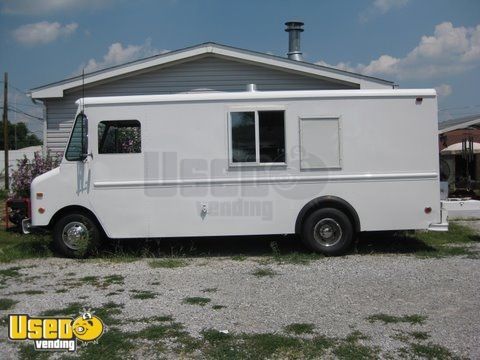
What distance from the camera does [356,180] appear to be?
8.49 metres

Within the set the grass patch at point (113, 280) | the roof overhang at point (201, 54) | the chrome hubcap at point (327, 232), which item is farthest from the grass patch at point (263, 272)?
the roof overhang at point (201, 54)

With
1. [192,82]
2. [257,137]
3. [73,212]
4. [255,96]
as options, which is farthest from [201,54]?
[73,212]

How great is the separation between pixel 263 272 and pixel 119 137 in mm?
3182

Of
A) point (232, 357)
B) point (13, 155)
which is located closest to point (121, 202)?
point (232, 357)

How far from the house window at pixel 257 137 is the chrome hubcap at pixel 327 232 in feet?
3.96

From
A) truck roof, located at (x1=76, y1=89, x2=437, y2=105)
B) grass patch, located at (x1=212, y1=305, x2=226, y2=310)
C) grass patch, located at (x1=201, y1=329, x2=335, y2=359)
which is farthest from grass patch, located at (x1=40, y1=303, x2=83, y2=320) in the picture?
truck roof, located at (x1=76, y1=89, x2=437, y2=105)

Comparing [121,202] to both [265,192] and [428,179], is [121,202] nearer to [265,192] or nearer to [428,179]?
[265,192]

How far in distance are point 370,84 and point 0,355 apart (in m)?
10.5

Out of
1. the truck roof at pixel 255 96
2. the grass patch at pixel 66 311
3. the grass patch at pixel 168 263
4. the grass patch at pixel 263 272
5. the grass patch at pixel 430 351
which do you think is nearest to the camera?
the grass patch at pixel 430 351

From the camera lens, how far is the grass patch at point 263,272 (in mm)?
7471

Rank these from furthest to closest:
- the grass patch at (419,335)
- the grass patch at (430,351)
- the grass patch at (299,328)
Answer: the grass patch at (299,328)
the grass patch at (419,335)
the grass patch at (430,351)

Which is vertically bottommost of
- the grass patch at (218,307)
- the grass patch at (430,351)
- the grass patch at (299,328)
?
the grass patch at (430,351)

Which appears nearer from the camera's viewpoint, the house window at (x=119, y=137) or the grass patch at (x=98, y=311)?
the grass patch at (x=98, y=311)

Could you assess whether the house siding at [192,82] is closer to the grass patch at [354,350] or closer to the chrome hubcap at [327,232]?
the chrome hubcap at [327,232]
